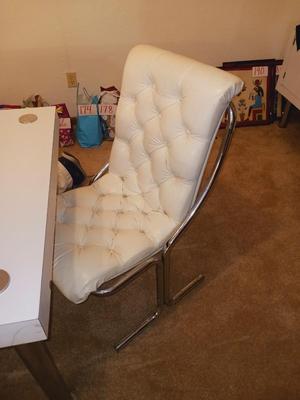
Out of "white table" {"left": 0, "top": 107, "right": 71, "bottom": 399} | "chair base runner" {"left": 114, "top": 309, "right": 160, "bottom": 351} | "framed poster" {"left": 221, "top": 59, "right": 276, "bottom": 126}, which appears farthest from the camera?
"framed poster" {"left": 221, "top": 59, "right": 276, "bottom": 126}

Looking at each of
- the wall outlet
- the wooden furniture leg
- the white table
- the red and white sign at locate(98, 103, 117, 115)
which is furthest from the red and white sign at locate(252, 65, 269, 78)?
the wooden furniture leg

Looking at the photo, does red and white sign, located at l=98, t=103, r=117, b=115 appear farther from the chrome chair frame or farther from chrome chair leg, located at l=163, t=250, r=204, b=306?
chrome chair leg, located at l=163, t=250, r=204, b=306

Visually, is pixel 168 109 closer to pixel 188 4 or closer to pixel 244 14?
pixel 188 4

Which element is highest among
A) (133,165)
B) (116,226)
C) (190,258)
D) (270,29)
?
(270,29)

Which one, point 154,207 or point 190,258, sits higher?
point 154,207

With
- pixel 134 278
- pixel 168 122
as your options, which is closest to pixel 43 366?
pixel 134 278

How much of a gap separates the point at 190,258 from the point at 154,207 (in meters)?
0.52

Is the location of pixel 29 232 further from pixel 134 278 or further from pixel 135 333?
pixel 135 333

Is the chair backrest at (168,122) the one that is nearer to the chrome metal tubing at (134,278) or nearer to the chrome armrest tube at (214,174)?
the chrome armrest tube at (214,174)

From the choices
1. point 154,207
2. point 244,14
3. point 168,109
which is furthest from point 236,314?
point 244,14

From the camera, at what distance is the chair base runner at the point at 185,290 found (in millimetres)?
1396

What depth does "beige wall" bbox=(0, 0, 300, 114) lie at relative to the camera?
6.69 ft

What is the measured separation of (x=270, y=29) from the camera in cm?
232

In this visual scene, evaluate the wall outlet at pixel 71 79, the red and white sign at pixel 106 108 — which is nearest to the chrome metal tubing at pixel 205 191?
the red and white sign at pixel 106 108
